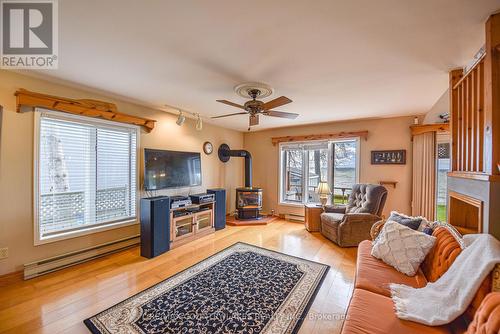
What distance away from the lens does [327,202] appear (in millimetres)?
4824

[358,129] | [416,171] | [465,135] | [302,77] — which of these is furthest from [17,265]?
[416,171]

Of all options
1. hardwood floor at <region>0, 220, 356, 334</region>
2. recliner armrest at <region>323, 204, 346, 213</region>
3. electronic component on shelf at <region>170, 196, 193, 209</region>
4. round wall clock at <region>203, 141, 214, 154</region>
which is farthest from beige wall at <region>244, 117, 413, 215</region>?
electronic component on shelf at <region>170, 196, 193, 209</region>

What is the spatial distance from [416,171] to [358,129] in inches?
52.0

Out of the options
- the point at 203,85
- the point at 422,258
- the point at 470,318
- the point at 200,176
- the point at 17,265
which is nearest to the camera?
the point at 470,318

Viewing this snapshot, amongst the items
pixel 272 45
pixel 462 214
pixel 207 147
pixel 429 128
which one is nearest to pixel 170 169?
pixel 207 147

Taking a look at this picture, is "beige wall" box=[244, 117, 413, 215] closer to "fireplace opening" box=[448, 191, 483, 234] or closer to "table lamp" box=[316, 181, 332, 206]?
"table lamp" box=[316, 181, 332, 206]

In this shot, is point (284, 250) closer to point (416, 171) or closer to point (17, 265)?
point (416, 171)

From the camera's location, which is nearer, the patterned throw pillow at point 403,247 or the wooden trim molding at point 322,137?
the patterned throw pillow at point 403,247

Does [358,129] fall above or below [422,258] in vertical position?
above

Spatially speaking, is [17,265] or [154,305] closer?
[154,305]

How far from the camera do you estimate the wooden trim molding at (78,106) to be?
2.39 meters

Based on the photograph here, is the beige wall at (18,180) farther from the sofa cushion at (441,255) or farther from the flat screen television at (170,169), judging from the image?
the sofa cushion at (441,255)

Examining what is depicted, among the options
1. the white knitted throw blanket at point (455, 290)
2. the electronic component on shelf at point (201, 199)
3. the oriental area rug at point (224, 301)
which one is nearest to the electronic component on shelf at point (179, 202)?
the electronic component on shelf at point (201, 199)

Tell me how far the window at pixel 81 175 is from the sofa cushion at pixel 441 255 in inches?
152
